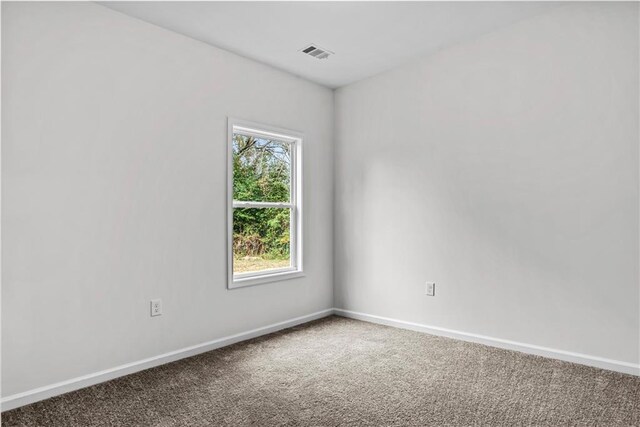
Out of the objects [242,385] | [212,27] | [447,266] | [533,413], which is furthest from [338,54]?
[533,413]

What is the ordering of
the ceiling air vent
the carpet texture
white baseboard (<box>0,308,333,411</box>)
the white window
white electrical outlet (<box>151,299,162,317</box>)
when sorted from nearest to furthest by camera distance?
the carpet texture, white baseboard (<box>0,308,333,411</box>), white electrical outlet (<box>151,299,162,317</box>), the ceiling air vent, the white window

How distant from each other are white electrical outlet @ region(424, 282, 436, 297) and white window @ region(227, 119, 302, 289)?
1.21 meters

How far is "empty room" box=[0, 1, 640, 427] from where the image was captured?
2.38 metres

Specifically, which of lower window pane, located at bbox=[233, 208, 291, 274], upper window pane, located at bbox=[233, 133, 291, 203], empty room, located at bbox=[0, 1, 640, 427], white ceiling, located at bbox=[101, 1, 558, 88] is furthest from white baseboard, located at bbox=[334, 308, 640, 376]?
white ceiling, located at bbox=[101, 1, 558, 88]

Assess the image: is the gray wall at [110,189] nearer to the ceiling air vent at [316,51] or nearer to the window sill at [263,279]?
the window sill at [263,279]

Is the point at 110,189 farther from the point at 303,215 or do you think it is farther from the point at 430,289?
the point at 430,289

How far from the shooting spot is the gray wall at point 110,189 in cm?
237

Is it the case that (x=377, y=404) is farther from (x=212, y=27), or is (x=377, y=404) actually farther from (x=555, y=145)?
(x=212, y=27)

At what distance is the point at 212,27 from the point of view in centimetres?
307

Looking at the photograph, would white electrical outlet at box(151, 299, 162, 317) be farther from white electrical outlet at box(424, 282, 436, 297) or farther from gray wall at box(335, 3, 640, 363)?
white electrical outlet at box(424, 282, 436, 297)

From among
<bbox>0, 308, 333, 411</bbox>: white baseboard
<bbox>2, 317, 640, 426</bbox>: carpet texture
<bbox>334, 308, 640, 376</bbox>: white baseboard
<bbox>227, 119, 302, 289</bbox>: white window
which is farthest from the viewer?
<bbox>227, 119, 302, 289</bbox>: white window

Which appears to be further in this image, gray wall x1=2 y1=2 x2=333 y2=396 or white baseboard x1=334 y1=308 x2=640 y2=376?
white baseboard x1=334 y1=308 x2=640 y2=376

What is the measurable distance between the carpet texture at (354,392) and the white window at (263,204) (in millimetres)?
785

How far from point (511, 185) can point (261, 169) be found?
2137mm
